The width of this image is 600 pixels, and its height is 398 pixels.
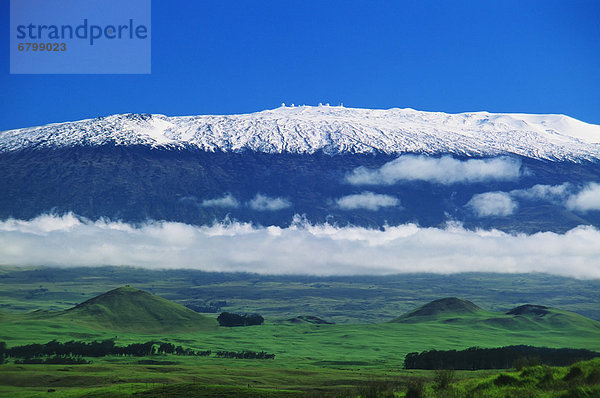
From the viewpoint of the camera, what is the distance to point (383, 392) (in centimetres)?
5694

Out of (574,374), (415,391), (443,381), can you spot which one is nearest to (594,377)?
(574,374)

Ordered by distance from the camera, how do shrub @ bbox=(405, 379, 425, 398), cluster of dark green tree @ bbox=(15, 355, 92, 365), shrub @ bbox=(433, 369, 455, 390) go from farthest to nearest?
cluster of dark green tree @ bbox=(15, 355, 92, 365) < shrub @ bbox=(433, 369, 455, 390) < shrub @ bbox=(405, 379, 425, 398)

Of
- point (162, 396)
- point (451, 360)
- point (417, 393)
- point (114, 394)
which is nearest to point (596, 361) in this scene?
point (417, 393)

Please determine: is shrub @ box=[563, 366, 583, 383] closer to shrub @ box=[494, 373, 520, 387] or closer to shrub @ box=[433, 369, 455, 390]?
shrub @ box=[494, 373, 520, 387]

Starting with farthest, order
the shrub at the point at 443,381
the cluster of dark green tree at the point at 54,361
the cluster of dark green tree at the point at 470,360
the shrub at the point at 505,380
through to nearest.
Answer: the cluster of dark green tree at the point at 54,361 < the cluster of dark green tree at the point at 470,360 < the shrub at the point at 443,381 < the shrub at the point at 505,380

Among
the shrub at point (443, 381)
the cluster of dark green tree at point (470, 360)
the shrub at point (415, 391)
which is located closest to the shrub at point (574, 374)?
the shrub at point (443, 381)

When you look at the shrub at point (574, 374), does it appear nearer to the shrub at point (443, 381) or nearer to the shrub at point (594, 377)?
the shrub at point (594, 377)

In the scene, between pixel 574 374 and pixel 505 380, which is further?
pixel 505 380

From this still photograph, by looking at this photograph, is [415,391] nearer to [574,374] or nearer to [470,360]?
[574,374]

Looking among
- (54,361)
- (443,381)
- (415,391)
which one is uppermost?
(443,381)

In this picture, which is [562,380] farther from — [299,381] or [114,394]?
[299,381]

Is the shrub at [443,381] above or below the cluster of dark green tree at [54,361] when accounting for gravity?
above

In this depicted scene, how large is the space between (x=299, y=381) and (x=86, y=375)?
4394 centimetres

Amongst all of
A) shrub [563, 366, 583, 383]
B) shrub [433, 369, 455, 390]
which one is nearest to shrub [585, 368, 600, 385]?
shrub [563, 366, 583, 383]
